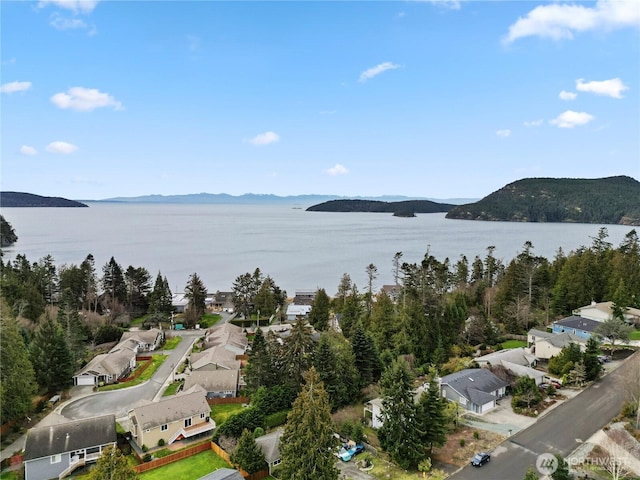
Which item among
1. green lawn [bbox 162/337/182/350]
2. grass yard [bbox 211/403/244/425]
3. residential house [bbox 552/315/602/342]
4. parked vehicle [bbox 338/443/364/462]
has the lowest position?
green lawn [bbox 162/337/182/350]

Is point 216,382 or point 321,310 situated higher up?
point 321,310

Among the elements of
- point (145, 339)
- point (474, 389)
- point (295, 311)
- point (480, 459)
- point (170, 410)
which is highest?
point (474, 389)

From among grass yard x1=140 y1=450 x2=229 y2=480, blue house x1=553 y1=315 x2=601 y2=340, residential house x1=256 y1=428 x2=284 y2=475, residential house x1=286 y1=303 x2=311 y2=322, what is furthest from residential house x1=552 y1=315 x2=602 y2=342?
grass yard x1=140 y1=450 x2=229 y2=480

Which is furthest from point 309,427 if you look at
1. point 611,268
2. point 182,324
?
point 611,268

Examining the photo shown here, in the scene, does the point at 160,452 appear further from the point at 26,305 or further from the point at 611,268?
the point at 611,268

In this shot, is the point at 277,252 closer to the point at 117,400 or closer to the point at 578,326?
the point at 578,326

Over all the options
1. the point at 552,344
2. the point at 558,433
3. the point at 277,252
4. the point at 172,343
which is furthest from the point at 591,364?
the point at 277,252

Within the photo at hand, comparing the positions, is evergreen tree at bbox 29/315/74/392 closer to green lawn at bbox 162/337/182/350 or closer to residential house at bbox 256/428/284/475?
green lawn at bbox 162/337/182/350
